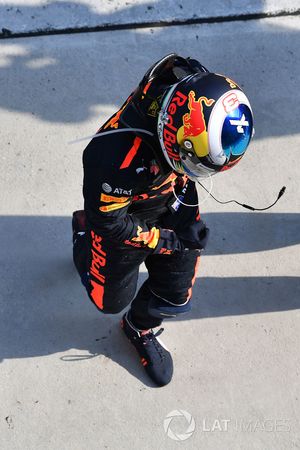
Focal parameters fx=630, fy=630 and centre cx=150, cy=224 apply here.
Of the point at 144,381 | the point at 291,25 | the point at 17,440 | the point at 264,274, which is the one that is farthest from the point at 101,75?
the point at 17,440

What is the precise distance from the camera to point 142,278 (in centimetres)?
387

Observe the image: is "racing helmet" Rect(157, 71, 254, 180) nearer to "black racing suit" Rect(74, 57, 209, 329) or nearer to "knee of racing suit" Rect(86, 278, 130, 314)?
"black racing suit" Rect(74, 57, 209, 329)

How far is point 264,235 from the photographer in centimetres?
404

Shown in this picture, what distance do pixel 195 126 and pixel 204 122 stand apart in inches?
1.5

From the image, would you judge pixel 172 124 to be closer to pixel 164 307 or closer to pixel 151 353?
pixel 164 307

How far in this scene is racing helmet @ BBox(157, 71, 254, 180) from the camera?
2395 mm

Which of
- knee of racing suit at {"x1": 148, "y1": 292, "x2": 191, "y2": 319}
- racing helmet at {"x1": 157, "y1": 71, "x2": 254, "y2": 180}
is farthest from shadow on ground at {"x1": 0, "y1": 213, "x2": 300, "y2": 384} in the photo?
racing helmet at {"x1": 157, "y1": 71, "x2": 254, "y2": 180}

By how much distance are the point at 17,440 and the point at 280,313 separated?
1.67 m

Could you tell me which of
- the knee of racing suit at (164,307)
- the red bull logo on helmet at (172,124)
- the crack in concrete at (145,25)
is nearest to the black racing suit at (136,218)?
the knee of racing suit at (164,307)

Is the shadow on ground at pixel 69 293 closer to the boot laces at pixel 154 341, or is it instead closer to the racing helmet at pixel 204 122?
the boot laces at pixel 154 341

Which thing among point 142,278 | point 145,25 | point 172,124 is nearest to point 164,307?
point 142,278

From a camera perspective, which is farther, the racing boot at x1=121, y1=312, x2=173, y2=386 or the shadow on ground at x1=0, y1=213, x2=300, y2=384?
the shadow on ground at x1=0, y1=213, x2=300, y2=384

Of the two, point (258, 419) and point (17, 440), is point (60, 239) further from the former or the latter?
point (258, 419)

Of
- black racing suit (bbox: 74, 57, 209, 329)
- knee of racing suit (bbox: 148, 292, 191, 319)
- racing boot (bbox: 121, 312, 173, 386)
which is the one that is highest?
black racing suit (bbox: 74, 57, 209, 329)
